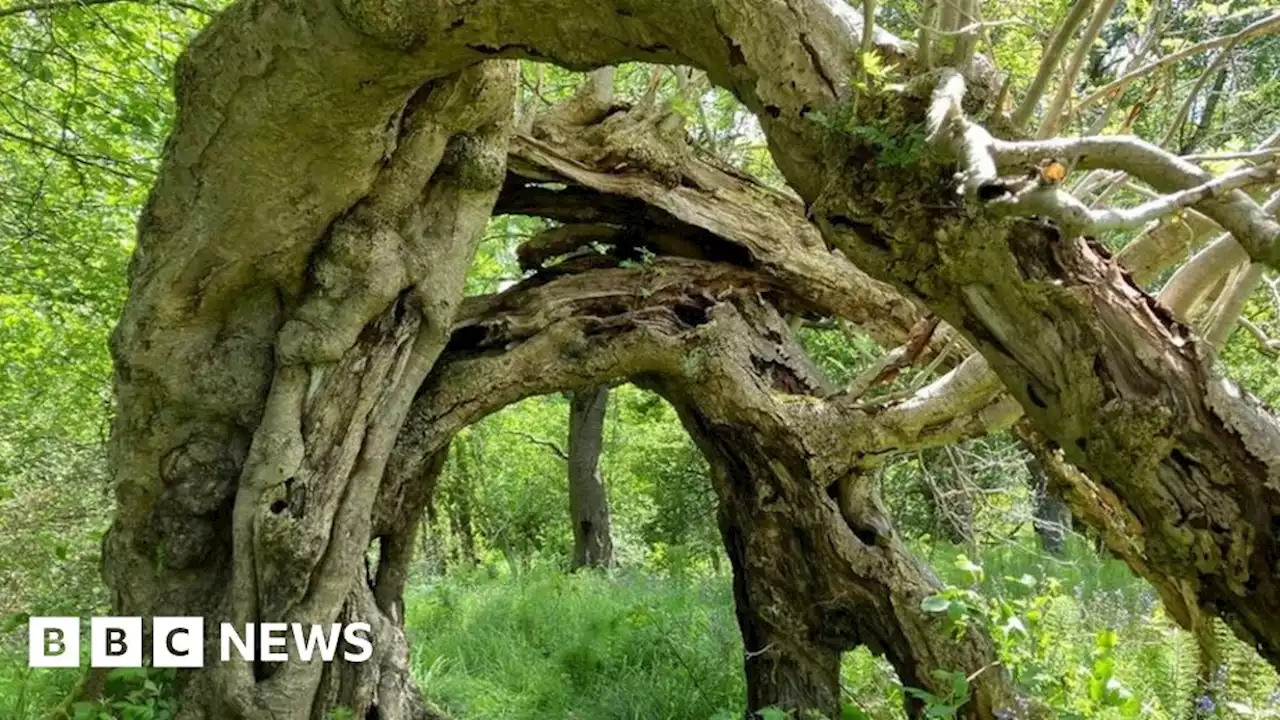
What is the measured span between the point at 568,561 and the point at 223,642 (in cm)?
746

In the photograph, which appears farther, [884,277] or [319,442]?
[319,442]

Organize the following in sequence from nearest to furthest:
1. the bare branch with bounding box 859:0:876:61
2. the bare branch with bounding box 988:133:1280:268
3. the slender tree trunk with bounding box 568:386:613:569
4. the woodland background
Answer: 1. the bare branch with bounding box 988:133:1280:268
2. the bare branch with bounding box 859:0:876:61
3. the woodland background
4. the slender tree trunk with bounding box 568:386:613:569

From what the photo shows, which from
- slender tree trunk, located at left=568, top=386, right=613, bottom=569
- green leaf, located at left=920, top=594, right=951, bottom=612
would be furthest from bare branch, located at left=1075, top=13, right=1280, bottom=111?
slender tree trunk, located at left=568, top=386, right=613, bottom=569

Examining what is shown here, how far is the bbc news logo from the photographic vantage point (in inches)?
134

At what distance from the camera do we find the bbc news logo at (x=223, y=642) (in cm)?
339

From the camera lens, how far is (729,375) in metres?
4.18

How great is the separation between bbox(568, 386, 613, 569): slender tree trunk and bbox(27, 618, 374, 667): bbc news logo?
639 centimetres

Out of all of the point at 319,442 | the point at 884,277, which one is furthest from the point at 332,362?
the point at 884,277

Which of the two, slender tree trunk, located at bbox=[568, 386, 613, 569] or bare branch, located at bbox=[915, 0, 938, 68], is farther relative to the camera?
slender tree trunk, located at bbox=[568, 386, 613, 569]

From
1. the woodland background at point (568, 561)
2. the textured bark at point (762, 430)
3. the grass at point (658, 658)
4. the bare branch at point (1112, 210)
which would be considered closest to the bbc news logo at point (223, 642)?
the woodland background at point (568, 561)

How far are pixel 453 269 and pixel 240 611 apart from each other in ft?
4.72

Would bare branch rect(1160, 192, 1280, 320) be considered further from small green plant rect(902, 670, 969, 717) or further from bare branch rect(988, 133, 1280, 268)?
small green plant rect(902, 670, 969, 717)

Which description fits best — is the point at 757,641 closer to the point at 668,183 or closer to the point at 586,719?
the point at 586,719

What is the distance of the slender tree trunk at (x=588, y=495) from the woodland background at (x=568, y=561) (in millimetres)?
850
